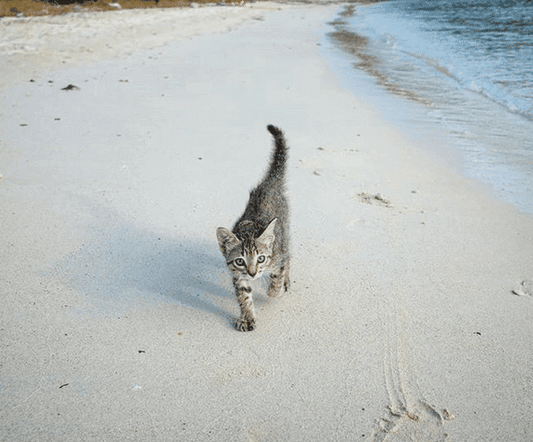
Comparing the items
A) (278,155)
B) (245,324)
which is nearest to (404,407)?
(245,324)

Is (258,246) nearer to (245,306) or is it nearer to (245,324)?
(245,306)

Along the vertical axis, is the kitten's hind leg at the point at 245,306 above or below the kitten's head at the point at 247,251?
below

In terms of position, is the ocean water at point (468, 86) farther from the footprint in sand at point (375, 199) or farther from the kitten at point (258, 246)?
the kitten at point (258, 246)

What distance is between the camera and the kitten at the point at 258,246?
2.77m

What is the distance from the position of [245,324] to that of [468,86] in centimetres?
933

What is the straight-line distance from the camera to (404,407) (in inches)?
88.4

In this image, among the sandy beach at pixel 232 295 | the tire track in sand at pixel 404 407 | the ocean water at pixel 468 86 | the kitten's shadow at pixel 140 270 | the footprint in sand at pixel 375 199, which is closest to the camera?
the tire track in sand at pixel 404 407

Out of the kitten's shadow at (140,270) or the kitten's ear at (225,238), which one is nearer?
the kitten's ear at (225,238)

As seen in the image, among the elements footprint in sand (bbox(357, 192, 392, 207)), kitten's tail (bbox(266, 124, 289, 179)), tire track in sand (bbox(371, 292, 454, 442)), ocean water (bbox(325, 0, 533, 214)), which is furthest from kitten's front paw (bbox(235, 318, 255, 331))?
ocean water (bbox(325, 0, 533, 214))

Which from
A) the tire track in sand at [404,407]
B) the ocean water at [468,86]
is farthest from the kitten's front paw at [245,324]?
the ocean water at [468,86]

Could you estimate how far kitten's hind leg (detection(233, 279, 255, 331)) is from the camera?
2.84 meters

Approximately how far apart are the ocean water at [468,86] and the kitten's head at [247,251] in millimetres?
3209

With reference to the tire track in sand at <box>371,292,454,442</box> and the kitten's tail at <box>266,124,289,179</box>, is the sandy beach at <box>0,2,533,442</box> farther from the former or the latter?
the kitten's tail at <box>266,124,289,179</box>

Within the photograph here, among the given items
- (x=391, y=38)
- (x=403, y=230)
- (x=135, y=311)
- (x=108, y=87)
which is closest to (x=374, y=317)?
(x=403, y=230)
